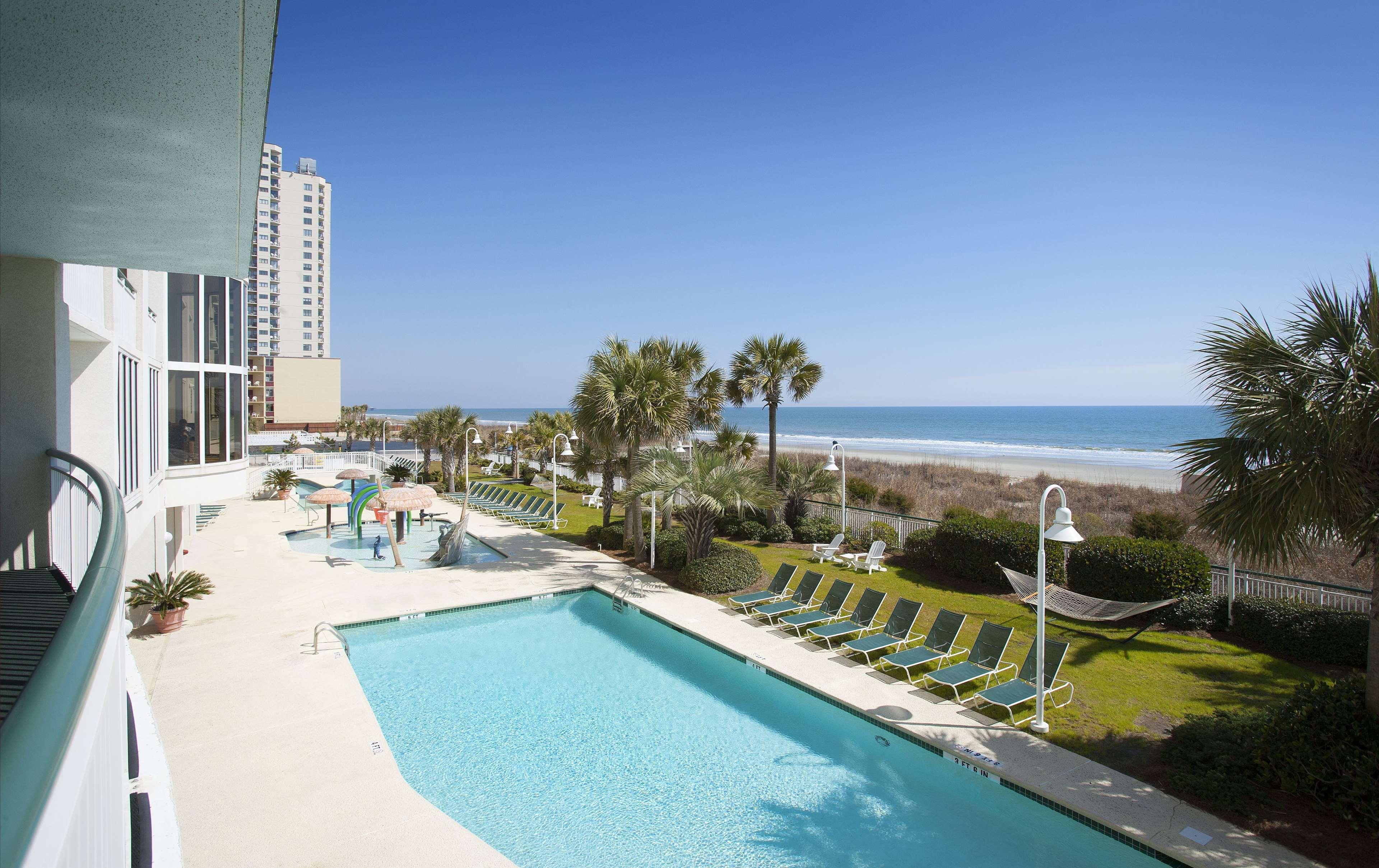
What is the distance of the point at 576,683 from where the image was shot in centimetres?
1039

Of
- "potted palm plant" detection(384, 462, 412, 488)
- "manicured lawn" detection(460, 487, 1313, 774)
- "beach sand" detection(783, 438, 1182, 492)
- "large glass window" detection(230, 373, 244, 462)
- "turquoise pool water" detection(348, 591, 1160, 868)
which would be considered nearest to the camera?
"turquoise pool water" detection(348, 591, 1160, 868)

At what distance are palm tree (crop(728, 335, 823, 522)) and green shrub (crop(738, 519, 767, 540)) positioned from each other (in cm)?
190

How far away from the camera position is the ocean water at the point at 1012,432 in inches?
2440

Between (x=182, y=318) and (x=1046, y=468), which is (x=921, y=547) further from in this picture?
(x=1046, y=468)

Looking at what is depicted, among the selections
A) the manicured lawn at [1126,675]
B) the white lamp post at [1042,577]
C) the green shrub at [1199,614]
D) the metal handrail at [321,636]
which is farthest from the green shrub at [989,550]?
the metal handrail at [321,636]

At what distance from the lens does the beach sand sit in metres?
40.5

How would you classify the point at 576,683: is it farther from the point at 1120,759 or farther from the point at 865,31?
the point at 865,31

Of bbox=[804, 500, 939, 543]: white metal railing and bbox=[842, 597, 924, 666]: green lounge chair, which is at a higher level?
bbox=[804, 500, 939, 543]: white metal railing

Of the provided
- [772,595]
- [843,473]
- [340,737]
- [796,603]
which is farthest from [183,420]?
[843,473]

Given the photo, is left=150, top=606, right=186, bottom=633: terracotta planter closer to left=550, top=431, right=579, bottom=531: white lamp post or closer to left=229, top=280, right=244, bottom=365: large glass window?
left=229, top=280, right=244, bottom=365: large glass window

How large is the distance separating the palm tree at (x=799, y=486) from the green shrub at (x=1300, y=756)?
13668 mm

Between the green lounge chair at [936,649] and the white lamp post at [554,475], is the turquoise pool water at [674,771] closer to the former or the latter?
the green lounge chair at [936,649]

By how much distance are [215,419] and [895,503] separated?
20.5 metres

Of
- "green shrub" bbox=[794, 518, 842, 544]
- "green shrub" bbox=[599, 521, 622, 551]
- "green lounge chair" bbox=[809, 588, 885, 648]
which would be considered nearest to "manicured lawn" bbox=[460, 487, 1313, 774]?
"green lounge chair" bbox=[809, 588, 885, 648]
